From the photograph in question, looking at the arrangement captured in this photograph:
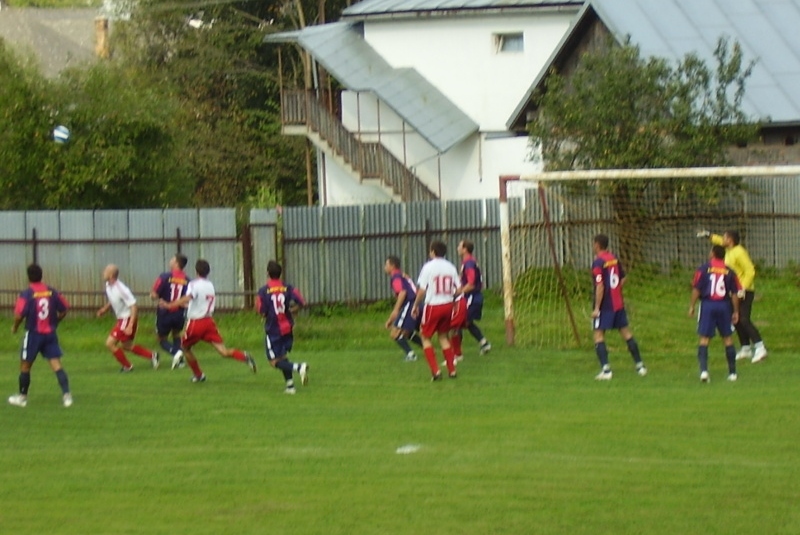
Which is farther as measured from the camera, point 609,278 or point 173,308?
point 173,308

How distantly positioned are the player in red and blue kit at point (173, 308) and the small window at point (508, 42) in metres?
18.9

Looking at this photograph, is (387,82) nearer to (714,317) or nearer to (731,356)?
(731,356)

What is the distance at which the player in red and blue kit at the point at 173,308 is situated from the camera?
65.6 feet


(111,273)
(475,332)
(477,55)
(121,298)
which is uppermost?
(477,55)

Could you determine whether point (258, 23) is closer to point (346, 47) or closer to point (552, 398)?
point (346, 47)

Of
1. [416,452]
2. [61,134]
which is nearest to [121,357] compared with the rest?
[416,452]

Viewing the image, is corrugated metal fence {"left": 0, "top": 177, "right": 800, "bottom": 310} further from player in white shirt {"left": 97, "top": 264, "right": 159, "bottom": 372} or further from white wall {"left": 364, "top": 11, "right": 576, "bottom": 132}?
→ white wall {"left": 364, "top": 11, "right": 576, "bottom": 132}

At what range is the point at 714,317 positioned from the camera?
16.6m

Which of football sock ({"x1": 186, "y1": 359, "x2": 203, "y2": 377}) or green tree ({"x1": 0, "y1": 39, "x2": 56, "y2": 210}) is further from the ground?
green tree ({"x1": 0, "y1": 39, "x2": 56, "y2": 210})

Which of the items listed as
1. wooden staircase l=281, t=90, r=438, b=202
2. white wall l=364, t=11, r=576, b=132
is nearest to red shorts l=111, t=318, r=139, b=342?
wooden staircase l=281, t=90, r=438, b=202

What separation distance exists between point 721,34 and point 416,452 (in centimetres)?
2122

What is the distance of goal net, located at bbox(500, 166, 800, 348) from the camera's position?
23.4 m

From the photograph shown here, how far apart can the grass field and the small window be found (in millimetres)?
17915

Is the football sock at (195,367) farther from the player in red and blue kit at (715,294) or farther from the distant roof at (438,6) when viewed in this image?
the distant roof at (438,6)
